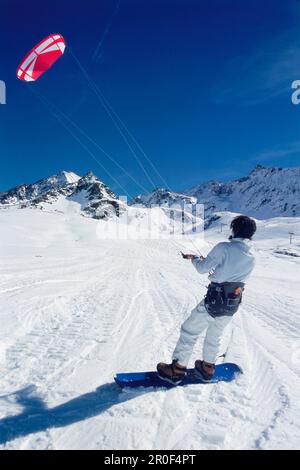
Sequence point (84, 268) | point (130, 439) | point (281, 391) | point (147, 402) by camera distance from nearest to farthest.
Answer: point (130, 439) → point (147, 402) → point (281, 391) → point (84, 268)

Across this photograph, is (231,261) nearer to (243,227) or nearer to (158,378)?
(243,227)

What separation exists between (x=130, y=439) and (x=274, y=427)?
1605 millimetres

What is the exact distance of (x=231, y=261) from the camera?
215 inches

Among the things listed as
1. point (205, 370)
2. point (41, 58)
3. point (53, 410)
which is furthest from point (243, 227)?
point (41, 58)

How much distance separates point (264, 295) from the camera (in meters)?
15.2

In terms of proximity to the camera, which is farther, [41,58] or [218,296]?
[41,58]

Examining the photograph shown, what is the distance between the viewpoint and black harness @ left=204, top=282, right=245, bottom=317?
17.9 feet

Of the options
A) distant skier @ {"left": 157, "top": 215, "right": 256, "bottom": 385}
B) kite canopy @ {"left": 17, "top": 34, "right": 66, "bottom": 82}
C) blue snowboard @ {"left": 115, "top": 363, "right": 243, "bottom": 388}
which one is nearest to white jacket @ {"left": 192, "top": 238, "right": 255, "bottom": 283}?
distant skier @ {"left": 157, "top": 215, "right": 256, "bottom": 385}

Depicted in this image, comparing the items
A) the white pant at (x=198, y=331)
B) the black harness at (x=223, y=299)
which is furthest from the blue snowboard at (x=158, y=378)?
the black harness at (x=223, y=299)

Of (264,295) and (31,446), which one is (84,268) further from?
(31,446)

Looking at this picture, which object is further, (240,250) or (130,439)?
(240,250)

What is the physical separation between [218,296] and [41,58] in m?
12.4
